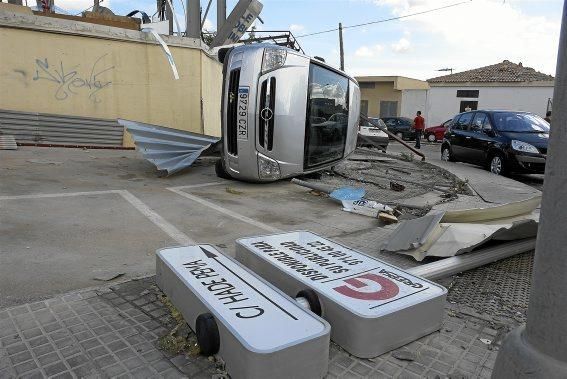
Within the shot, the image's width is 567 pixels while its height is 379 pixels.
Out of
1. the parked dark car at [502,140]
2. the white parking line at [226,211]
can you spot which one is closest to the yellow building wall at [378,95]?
the parked dark car at [502,140]

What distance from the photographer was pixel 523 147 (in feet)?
32.2

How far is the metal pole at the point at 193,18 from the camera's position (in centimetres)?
1484

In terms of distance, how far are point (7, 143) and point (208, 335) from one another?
10005 mm

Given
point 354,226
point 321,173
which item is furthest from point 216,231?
→ point 321,173

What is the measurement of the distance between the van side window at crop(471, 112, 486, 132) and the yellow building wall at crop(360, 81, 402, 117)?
2788 centimetres

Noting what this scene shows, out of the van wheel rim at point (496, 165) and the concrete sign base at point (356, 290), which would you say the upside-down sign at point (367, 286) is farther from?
the van wheel rim at point (496, 165)

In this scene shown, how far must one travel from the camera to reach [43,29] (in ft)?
36.2

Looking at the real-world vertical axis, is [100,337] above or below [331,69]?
below

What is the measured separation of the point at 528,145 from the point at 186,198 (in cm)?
803

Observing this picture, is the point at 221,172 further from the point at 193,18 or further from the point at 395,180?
the point at 193,18

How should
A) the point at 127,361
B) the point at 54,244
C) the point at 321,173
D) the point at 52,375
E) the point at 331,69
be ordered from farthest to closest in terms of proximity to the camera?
the point at 321,173, the point at 331,69, the point at 54,244, the point at 127,361, the point at 52,375

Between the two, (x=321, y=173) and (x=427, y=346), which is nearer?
(x=427, y=346)

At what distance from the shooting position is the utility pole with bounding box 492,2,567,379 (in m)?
1.63

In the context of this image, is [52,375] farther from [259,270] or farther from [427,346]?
[427,346]
